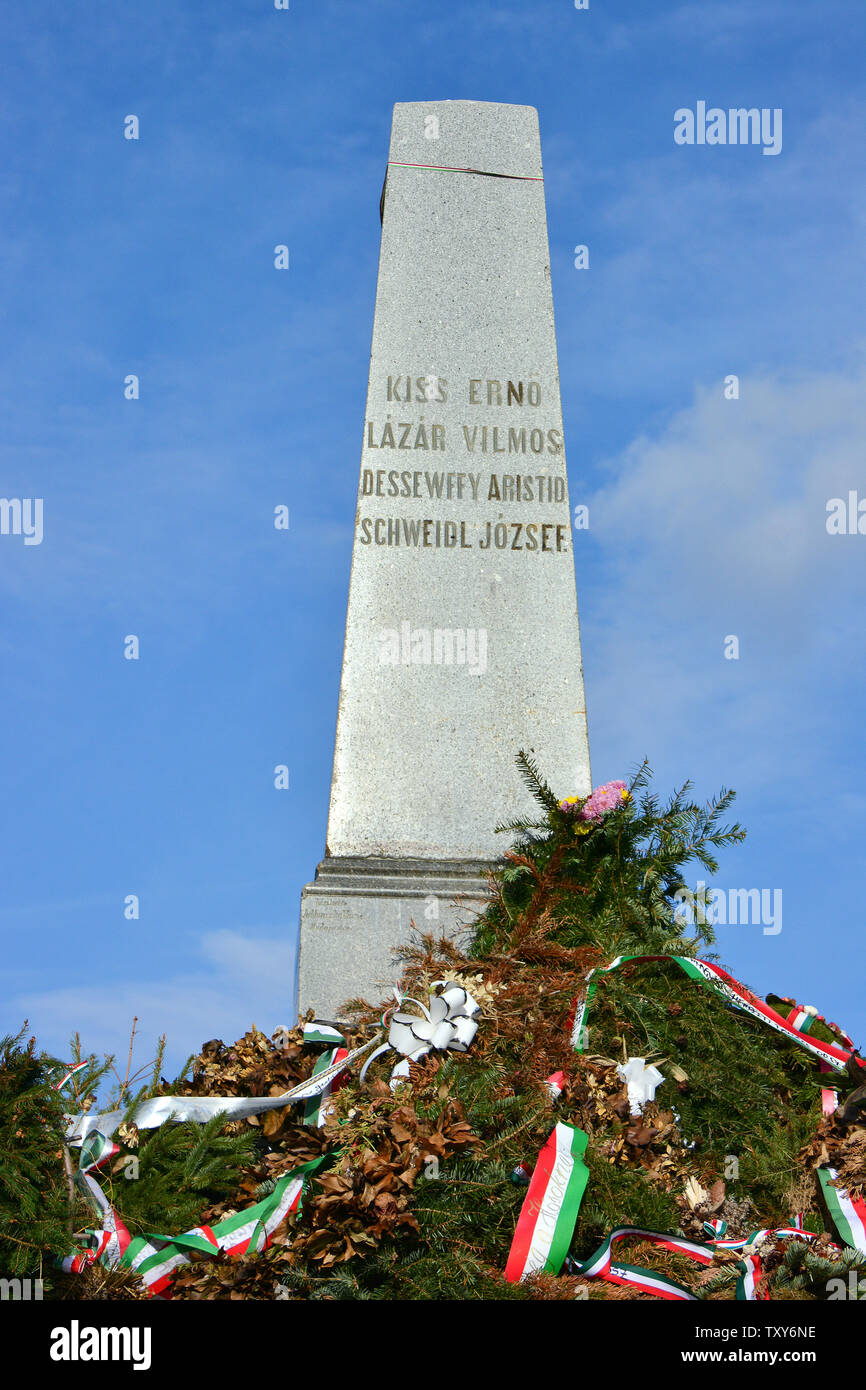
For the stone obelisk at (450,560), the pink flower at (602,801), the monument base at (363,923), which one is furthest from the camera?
the stone obelisk at (450,560)

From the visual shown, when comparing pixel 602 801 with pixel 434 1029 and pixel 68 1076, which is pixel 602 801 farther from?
pixel 68 1076

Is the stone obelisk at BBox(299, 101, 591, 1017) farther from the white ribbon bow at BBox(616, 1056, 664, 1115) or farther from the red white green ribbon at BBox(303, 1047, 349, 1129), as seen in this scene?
the white ribbon bow at BBox(616, 1056, 664, 1115)

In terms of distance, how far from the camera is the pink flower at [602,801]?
580 cm

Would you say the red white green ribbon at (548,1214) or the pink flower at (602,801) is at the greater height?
the pink flower at (602,801)

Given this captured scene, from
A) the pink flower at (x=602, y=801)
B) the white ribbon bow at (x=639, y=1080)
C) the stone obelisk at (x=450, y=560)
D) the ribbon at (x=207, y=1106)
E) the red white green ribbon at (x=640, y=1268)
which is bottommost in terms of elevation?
the red white green ribbon at (x=640, y=1268)

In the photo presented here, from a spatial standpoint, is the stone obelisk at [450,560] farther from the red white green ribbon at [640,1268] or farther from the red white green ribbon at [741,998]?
the red white green ribbon at [640,1268]

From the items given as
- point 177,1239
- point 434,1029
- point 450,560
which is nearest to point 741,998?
point 434,1029

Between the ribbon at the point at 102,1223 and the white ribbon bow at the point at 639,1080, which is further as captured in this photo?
the white ribbon bow at the point at 639,1080

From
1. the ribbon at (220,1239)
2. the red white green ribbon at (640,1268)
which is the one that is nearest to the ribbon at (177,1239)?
the ribbon at (220,1239)

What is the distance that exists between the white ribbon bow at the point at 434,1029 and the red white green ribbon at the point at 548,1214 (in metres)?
0.58

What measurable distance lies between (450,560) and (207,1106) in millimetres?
3529

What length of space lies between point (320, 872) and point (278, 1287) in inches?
123
